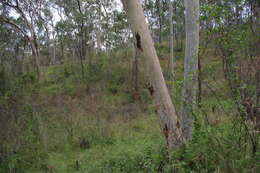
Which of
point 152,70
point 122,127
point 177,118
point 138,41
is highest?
point 138,41

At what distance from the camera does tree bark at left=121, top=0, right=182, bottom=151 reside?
2.75 meters

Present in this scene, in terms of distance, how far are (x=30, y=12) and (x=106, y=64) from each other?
7.63 metres

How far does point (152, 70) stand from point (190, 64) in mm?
685

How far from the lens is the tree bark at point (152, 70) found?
9.01 ft

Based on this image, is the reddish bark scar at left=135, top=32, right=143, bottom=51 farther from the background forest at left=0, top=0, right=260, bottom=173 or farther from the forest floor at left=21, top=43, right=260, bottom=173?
the forest floor at left=21, top=43, right=260, bottom=173

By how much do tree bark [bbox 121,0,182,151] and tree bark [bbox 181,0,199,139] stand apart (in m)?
0.26

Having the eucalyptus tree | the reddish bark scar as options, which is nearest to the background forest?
the reddish bark scar

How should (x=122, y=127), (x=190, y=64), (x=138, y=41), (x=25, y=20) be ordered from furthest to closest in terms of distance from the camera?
(x=25, y=20) < (x=122, y=127) < (x=190, y=64) < (x=138, y=41)

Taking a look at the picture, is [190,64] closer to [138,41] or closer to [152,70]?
[152,70]

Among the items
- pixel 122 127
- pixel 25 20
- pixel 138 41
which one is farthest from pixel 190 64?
pixel 25 20

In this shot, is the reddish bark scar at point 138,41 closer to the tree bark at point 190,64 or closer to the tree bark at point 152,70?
the tree bark at point 152,70

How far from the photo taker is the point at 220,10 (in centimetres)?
244

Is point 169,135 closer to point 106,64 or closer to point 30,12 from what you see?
point 106,64

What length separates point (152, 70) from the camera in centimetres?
277
